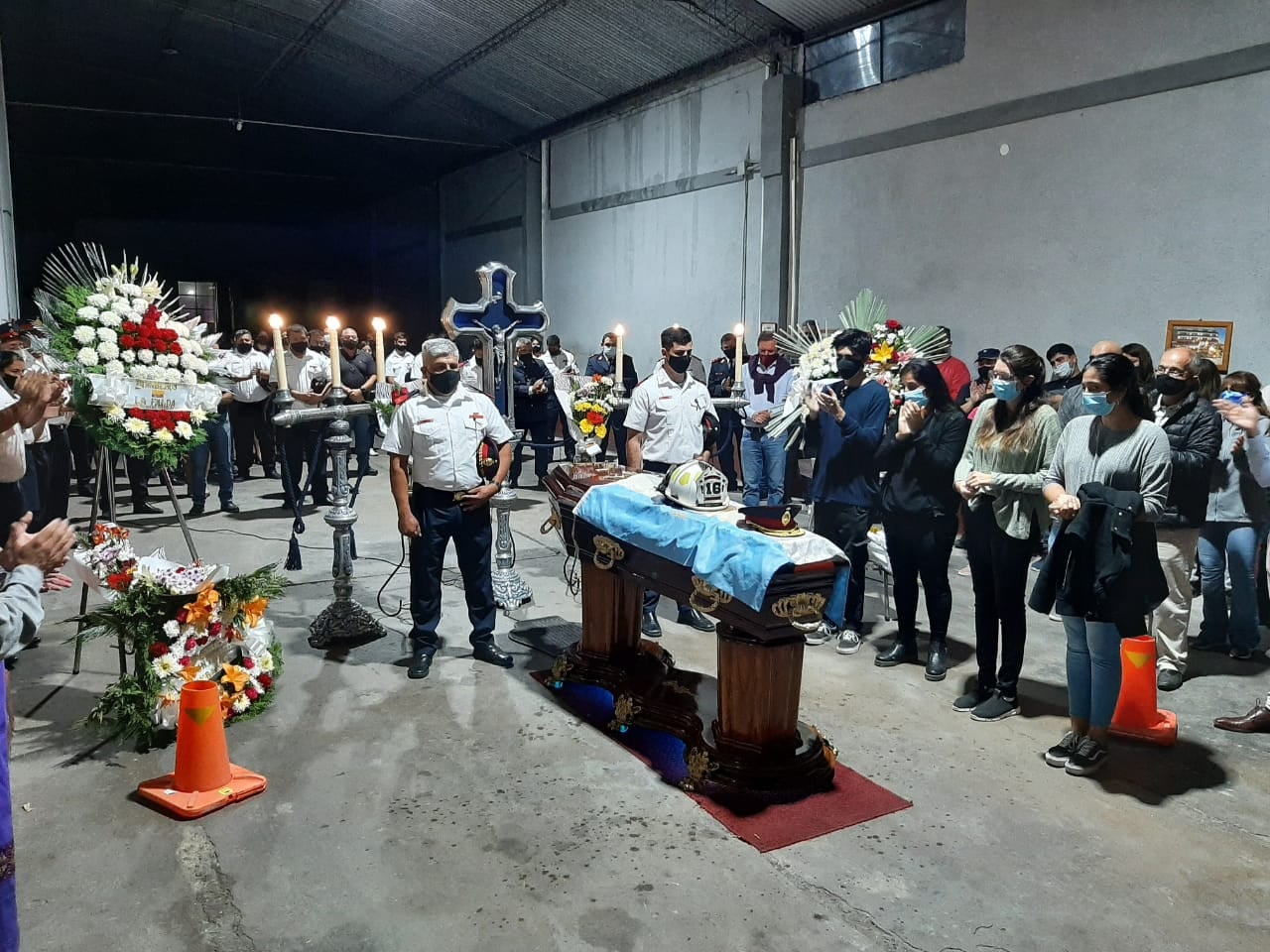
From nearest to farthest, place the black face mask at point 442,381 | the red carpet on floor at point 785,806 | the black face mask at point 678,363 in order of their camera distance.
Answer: the red carpet on floor at point 785,806 < the black face mask at point 442,381 < the black face mask at point 678,363

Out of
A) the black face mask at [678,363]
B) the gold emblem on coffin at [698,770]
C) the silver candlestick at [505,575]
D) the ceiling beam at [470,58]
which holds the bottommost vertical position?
the gold emblem on coffin at [698,770]

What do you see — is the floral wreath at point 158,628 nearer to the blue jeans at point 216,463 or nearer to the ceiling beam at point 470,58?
the blue jeans at point 216,463

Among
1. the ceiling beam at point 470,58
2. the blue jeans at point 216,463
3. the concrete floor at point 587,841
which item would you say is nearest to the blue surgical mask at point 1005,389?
the concrete floor at point 587,841

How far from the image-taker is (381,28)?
13.3 metres

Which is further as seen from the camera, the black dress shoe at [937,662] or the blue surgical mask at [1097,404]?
the black dress shoe at [937,662]

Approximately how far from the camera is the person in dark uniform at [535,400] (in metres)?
10.6

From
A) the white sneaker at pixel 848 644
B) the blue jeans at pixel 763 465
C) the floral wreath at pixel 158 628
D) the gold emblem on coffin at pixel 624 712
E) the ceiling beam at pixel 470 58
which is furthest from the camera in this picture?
the ceiling beam at pixel 470 58

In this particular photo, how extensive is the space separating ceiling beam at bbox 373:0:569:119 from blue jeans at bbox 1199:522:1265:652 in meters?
9.47

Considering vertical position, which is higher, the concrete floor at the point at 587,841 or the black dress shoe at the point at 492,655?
the black dress shoe at the point at 492,655

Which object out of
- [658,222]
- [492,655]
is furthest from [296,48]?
[492,655]

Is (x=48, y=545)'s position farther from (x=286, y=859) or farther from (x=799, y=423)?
(x=799, y=423)

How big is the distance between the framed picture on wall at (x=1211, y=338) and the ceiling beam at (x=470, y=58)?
7.86 m

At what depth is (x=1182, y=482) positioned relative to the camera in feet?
15.7

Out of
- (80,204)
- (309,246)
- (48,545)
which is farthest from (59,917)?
(309,246)
